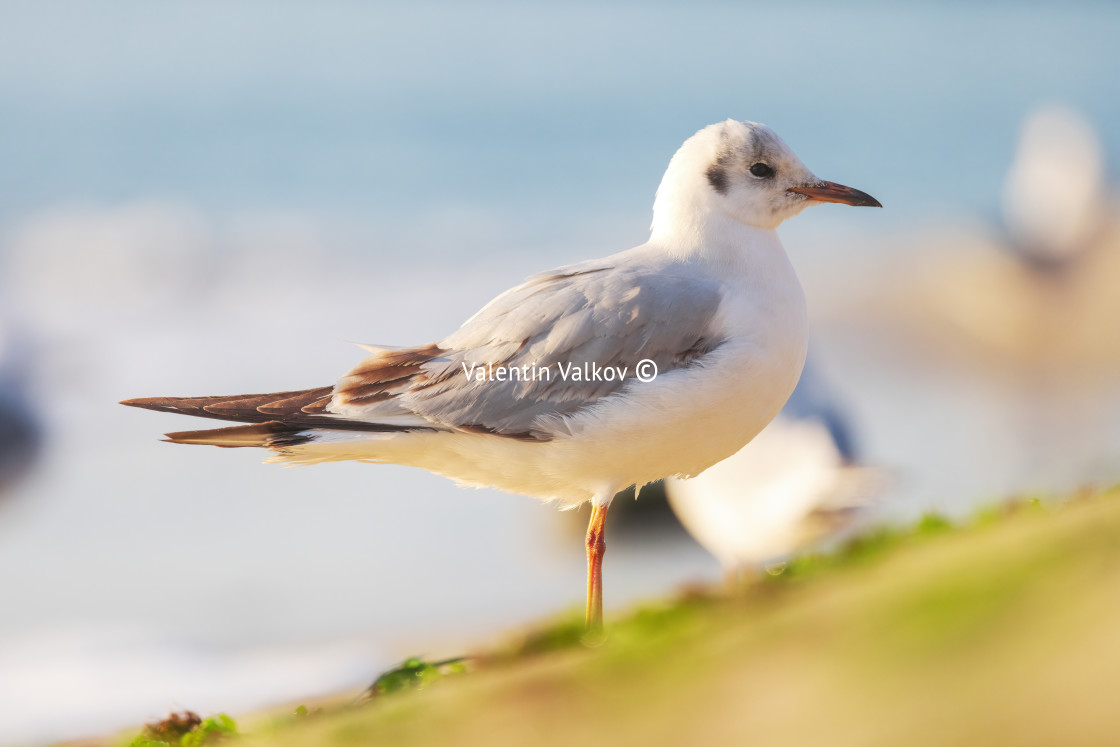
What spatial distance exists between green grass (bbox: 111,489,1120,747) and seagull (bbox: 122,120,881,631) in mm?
1141

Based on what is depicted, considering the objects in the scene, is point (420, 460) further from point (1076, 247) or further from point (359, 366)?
point (1076, 247)

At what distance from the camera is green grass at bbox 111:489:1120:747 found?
1.43m

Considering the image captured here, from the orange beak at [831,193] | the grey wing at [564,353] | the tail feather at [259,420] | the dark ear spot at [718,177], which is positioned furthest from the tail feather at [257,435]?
the orange beak at [831,193]

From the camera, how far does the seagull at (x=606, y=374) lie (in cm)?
333

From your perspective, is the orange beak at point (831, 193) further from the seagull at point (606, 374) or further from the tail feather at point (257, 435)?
the tail feather at point (257, 435)

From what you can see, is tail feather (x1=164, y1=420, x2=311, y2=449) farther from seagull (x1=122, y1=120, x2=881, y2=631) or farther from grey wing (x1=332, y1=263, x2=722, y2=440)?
grey wing (x1=332, y1=263, x2=722, y2=440)

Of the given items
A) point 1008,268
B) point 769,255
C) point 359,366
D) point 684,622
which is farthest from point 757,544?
point 1008,268

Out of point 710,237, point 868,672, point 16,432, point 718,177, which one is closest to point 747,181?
point 718,177

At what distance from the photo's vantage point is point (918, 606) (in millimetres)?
1732

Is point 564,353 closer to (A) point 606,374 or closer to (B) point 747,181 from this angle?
(A) point 606,374

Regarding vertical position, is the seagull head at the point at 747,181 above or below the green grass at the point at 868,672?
above

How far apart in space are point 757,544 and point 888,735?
3.88 m

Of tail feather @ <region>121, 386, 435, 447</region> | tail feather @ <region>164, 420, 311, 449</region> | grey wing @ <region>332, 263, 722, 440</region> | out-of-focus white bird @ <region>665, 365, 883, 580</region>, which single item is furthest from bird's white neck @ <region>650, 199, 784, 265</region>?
out-of-focus white bird @ <region>665, 365, 883, 580</region>

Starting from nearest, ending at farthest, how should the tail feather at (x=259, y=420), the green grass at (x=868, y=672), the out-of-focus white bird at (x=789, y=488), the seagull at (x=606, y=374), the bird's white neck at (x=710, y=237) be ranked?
the green grass at (x=868, y=672) → the seagull at (x=606, y=374) → the tail feather at (x=259, y=420) → the bird's white neck at (x=710, y=237) → the out-of-focus white bird at (x=789, y=488)
